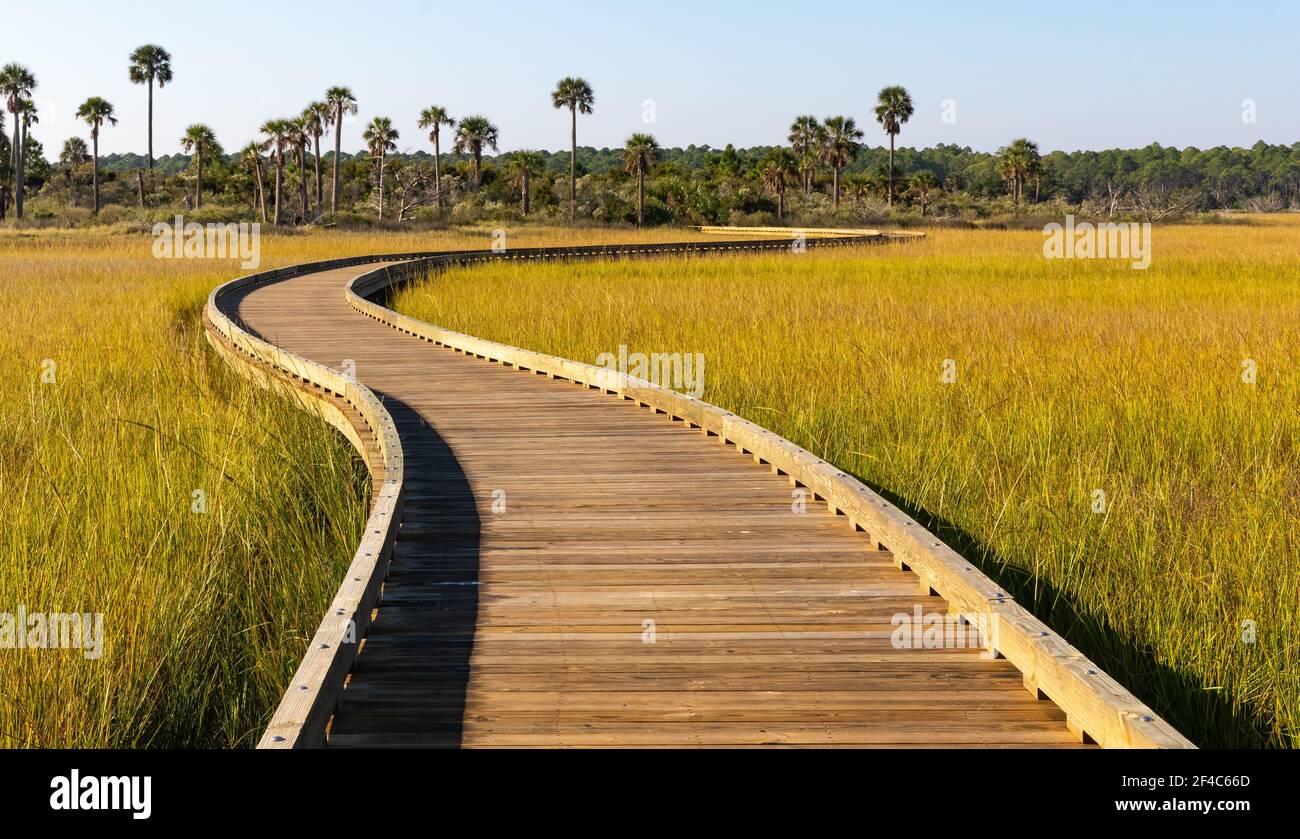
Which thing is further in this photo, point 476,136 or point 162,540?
point 476,136

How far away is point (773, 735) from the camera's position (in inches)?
176

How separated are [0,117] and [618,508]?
74942mm

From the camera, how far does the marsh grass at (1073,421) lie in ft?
19.4

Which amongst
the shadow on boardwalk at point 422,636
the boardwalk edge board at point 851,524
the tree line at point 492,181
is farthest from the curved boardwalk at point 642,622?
the tree line at point 492,181

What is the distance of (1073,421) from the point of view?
10.4 meters

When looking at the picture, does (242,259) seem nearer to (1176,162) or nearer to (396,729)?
(396,729)
